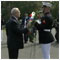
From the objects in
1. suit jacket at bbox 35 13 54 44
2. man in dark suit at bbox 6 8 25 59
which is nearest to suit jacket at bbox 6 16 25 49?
man in dark suit at bbox 6 8 25 59

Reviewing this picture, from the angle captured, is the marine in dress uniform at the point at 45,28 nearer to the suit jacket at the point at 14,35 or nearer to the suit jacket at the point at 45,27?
the suit jacket at the point at 45,27

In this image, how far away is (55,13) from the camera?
12.5m

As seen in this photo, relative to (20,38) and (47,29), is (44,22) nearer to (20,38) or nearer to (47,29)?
(47,29)

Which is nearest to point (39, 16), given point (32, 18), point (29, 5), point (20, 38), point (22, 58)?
point (32, 18)

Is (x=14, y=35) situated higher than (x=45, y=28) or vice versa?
(x=45, y=28)

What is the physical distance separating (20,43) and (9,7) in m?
6.60

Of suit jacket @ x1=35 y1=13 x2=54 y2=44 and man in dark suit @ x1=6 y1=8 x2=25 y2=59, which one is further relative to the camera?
suit jacket @ x1=35 y1=13 x2=54 y2=44

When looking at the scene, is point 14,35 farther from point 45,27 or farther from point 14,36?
point 45,27

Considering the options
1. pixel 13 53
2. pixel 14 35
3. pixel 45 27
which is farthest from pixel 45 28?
pixel 13 53

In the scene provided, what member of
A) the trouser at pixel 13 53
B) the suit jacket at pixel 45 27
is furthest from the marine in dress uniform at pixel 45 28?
the trouser at pixel 13 53

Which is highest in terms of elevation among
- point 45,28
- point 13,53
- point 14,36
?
point 45,28

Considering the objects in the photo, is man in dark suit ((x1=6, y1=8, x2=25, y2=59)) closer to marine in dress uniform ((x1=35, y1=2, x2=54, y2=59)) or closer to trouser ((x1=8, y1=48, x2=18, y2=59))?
trouser ((x1=8, y1=48, x2=18, y2=59))

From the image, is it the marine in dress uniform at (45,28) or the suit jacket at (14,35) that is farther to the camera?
the marine in dress uniform at (45,28)

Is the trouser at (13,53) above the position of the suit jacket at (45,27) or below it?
below
